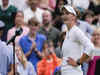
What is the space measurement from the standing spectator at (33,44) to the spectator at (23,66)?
0.63m

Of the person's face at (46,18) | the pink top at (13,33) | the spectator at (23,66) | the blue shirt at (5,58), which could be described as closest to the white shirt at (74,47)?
the blue shirt at (5,58)

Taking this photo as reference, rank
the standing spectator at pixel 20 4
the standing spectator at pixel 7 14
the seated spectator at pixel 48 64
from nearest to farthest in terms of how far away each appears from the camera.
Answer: the seated spectator at pixel 48 64 → the standing spectator at pixel 7 14 → the standing spectator at pixel 20 4

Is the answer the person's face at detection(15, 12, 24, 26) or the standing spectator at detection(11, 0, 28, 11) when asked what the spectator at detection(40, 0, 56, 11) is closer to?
the standing spectator at detection(11, 0, 28, 11)

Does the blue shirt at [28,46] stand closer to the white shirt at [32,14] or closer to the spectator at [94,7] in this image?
the white shirt at [32,14]

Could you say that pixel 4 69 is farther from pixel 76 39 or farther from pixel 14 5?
pixel 14 5

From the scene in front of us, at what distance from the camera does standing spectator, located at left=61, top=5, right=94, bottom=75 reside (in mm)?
5965

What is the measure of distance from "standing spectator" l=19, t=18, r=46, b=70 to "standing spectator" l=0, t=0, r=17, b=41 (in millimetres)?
679

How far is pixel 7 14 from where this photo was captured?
948 centimetres

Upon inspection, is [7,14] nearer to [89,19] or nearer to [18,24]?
[18,24]

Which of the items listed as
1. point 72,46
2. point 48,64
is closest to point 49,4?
point 48,64

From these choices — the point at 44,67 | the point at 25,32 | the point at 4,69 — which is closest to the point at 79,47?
the point at 4,69

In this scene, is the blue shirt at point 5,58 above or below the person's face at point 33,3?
below

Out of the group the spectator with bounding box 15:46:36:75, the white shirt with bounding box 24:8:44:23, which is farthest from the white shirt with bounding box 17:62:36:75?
the white shirt with bounding box 24:8:44:23

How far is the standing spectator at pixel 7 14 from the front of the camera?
30.9 feet
